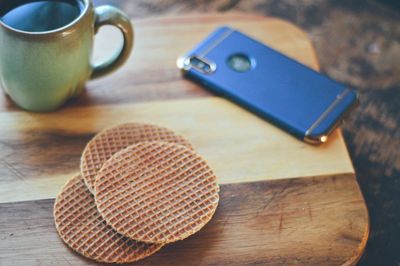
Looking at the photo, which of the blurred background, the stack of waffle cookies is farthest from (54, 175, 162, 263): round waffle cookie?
the blurred background

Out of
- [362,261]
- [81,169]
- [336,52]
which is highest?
[81,169]

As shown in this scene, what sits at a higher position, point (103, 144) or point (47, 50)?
point (47, 50)

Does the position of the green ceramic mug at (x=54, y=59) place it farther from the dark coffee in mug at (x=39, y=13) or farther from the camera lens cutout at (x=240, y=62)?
the camera lens cutout at (x=240, y=62)

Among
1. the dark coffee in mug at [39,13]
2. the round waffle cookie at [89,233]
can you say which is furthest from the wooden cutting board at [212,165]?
the dark coffee in mug at [39,13]

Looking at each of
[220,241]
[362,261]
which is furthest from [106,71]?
[362,261]

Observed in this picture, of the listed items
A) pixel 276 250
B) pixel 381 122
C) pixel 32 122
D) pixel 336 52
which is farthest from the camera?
pixel 336 52

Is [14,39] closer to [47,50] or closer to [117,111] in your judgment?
[47,50]

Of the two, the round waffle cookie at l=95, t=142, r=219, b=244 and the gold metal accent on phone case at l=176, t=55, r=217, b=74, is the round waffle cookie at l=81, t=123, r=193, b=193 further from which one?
the gold metal accent on phone case at l=176, t=55, r=217, b=74

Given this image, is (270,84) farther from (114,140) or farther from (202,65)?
(114,140)
